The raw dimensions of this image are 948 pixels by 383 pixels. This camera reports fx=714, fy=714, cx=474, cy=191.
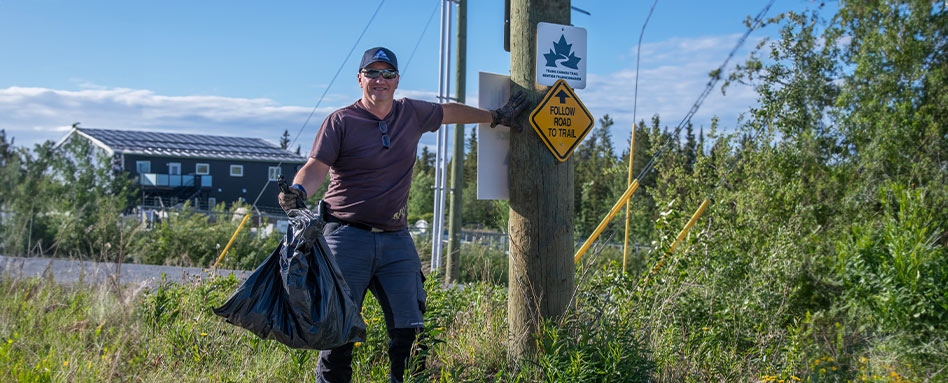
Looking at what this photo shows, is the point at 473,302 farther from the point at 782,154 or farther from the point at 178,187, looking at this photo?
the point at 178,187

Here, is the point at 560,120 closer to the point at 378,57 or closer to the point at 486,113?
the point at 486,113

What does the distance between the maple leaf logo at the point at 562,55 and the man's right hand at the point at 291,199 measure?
1630mm

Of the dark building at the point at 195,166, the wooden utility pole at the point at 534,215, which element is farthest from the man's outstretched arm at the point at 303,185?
the dark building at the point at 195,166

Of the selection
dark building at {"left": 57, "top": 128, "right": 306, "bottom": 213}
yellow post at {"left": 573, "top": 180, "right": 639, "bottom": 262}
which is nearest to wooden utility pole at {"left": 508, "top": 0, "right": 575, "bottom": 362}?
yellow post at {"left": 573, "top": 180, "right": 639, "bottom": 262}

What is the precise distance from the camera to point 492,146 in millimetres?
4176

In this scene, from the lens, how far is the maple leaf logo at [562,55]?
4.07 m

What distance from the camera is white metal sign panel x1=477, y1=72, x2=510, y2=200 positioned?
13.6ft

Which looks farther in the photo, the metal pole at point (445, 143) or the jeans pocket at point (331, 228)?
the metal pole at point (445, 143)

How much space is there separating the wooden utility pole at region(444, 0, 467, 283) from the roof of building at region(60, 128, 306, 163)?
2971cm

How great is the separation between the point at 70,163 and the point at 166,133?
33.2 metres

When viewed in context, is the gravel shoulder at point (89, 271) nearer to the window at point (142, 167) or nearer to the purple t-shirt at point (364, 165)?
the purple t-shirt at point (364, 165)

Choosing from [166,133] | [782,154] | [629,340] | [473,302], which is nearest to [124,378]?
[473,302]

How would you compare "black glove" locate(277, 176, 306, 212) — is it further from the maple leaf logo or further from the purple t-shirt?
the maple leaf logo

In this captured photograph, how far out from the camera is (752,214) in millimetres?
6648
